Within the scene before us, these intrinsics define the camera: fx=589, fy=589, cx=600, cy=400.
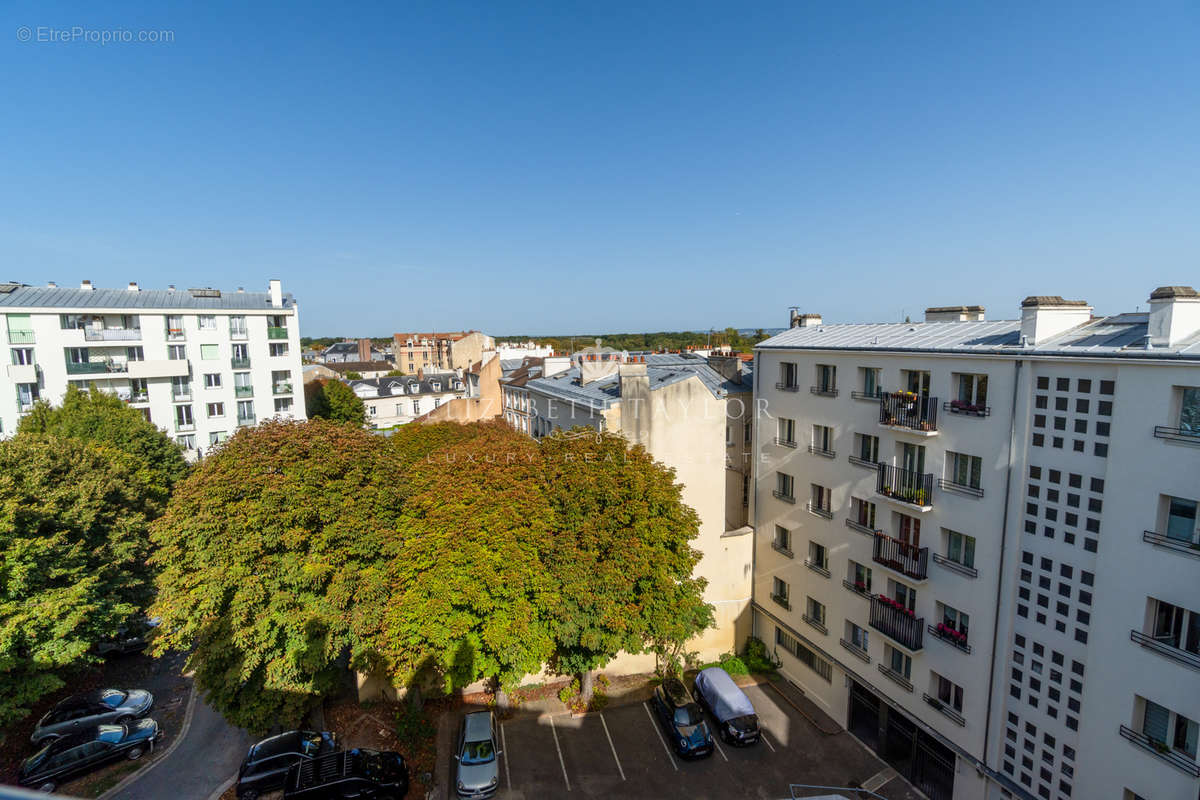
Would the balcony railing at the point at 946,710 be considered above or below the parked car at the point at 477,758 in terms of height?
above

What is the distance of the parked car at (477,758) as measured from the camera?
63.2 ft

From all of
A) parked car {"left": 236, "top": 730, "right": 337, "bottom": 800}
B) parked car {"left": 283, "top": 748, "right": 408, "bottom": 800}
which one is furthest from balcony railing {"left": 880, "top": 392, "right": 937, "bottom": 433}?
parked car {"left": 236, "top": 730, "right": 337, "bottom": 800}

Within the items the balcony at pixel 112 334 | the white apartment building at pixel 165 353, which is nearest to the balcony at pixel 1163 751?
A: the white apartment building at pixel 165 353

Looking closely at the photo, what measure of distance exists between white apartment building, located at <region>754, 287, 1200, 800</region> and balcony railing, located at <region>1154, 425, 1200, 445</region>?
0.13 ft

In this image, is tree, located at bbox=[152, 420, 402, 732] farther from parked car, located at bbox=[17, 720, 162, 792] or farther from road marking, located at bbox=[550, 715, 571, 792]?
road marking, located at bbox=[550, 715, 571, 792]

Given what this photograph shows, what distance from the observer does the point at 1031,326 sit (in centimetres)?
1648

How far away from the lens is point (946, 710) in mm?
18656

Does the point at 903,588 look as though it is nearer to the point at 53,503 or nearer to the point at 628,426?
the point at 628,426

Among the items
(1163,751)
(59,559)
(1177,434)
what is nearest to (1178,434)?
(1177,434)

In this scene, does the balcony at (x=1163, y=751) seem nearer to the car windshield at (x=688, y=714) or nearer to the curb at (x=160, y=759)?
the car windshield at (x=688, y=714)

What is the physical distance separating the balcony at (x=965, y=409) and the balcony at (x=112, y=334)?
50564 millimetres

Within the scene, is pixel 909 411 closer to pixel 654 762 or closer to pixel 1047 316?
pixel 1047 316

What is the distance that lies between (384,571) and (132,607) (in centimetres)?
1191

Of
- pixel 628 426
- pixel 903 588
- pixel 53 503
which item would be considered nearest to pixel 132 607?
pixel 53 503
